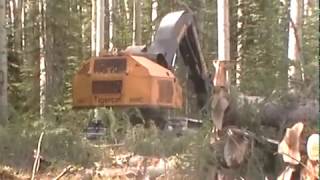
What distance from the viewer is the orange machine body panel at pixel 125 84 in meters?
9.66

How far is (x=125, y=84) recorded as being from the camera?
9781mm

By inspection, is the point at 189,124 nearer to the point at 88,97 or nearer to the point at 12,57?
the point at 88,97

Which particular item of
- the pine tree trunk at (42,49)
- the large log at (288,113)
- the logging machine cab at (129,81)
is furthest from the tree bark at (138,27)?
the large log at (288,113)

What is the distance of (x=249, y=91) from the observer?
9.94 m

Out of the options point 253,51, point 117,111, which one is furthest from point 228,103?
point 253,51

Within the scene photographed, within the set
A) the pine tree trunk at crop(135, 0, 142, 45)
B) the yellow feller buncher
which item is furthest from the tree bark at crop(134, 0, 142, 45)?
the yellow feller buncher

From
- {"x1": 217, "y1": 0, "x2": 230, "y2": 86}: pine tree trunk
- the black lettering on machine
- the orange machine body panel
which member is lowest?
the black lettering on machine

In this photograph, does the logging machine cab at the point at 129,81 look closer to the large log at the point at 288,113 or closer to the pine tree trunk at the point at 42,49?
the large log at the point at 288,113

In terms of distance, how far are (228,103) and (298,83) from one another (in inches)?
31.7

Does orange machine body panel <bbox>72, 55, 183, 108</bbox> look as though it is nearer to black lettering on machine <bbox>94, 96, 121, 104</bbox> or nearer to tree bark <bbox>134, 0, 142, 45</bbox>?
black lettering on machine <bbox>94, 96, 121, 104</bbox>

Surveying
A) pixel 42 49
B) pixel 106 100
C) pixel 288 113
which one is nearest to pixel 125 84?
pixel 106 100

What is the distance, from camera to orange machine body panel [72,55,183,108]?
31.7 ft

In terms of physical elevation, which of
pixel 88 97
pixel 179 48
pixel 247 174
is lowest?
pixel 247 174

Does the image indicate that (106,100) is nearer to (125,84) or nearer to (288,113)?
(125,84)
